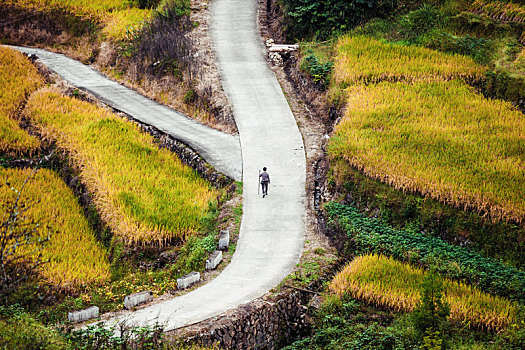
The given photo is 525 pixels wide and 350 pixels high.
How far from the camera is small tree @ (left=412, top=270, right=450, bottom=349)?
12.3 metres

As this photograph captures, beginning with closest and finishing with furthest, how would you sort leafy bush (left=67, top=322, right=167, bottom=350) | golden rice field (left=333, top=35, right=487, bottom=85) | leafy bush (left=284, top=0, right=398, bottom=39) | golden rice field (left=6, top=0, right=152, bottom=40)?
leafy bush (left=67, top=322, right=167, bottom=350) → golden rice field (left=333, top=35, right=487, bottom=85) → leafy bush (left=284, top=0, right=398, bottom=39) → golden rice field (left=6, top=0, right=152, bottom=40)

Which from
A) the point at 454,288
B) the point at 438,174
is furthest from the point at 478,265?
the point at 438,174

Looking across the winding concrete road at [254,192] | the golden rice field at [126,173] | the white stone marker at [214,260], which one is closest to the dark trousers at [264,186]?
the winding concrete road at [254,192]

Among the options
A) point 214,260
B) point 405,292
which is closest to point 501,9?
point 405,292

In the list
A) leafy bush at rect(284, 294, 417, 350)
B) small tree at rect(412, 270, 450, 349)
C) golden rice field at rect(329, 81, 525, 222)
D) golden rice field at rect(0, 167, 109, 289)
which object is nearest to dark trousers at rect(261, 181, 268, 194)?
golden rice field at rect(329, 81, 525, 222)

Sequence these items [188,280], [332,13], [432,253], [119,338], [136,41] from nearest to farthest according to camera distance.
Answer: [119,338]
[432,253]
[188,280]
[332,13]
[136,41]

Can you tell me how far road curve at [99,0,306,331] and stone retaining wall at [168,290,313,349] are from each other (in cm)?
37

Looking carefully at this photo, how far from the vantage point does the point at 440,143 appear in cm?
1884

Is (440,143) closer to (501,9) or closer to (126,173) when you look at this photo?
(126,173)

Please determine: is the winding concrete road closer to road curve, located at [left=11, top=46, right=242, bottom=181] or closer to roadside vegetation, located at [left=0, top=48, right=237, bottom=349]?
road curve, located at [left=11, top=46, right=242, bottom=181]

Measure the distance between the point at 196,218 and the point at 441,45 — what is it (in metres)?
13.3

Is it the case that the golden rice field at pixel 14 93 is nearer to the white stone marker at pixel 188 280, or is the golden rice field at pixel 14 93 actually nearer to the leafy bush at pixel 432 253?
the white stone marker at pixel 188 280

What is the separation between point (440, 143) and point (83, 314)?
11.3 meters

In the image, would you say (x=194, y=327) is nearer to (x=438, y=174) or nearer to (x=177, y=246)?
(x=177, y=246)
